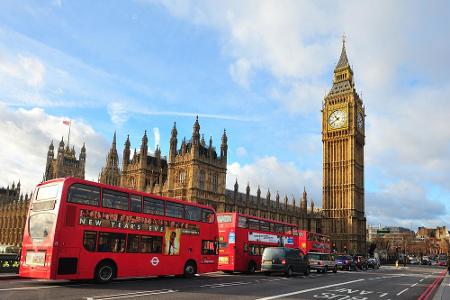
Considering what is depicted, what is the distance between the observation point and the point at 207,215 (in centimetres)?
2569

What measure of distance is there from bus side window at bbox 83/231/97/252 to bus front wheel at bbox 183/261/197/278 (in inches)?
260

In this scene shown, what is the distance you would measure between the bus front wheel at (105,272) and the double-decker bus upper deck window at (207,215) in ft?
23.8

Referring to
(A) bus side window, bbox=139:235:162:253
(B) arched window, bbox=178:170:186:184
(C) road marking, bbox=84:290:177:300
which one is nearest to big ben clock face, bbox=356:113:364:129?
(B) arched window, bbox=178:170:186:184

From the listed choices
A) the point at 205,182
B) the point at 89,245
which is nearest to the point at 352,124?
the point at 205,182

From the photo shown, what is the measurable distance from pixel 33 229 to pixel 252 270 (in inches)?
704

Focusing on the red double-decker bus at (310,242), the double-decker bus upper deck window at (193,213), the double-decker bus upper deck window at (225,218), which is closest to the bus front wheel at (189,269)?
the double-decker bus upper deck window at (193,213)

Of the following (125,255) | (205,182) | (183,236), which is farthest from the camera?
(205,182)

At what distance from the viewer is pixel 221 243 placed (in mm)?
30391

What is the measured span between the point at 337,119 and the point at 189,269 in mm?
86203

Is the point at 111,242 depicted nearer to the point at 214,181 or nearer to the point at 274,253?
the point at 274,253

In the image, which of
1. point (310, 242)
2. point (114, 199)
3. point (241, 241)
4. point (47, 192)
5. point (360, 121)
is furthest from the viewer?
point (360, 121)

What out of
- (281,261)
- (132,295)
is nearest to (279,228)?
(281,261)

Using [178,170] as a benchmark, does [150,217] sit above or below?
below

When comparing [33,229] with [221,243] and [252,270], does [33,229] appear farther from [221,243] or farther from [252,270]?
[252,270]
